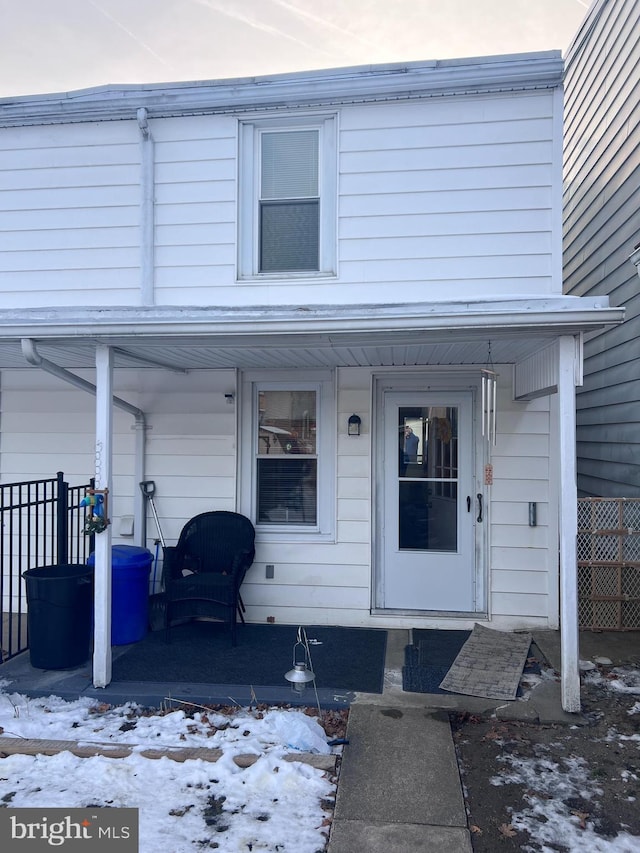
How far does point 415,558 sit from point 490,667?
1.29 metres

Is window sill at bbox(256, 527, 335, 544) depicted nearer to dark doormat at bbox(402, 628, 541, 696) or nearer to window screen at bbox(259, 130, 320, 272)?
dark doormat at bbox(402, 628, 541, 696)

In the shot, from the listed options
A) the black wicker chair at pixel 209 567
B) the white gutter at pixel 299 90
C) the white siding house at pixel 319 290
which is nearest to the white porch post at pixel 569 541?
the white siding house at pixel 319 290

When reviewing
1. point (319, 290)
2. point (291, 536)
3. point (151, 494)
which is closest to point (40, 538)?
point (151, 494)

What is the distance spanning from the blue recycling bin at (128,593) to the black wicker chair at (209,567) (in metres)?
0.22

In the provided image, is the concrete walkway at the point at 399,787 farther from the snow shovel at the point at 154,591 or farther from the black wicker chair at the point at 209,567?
the snow shovel at the point at 154,591

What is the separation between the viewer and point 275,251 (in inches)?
222

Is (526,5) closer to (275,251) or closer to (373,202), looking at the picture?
(373,202)

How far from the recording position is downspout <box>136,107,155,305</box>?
18.4 ft

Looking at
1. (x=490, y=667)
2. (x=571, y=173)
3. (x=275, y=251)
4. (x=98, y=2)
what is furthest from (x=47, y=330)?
(x=571, y=173)

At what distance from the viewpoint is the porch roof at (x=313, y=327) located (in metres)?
3.72

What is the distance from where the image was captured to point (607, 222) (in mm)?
6785

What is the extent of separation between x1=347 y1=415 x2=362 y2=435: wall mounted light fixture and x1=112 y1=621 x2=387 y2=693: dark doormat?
1.77 metres

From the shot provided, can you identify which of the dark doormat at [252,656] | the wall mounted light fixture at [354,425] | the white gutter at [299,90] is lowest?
the dark doormat at [252,656]

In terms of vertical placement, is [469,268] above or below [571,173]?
below
